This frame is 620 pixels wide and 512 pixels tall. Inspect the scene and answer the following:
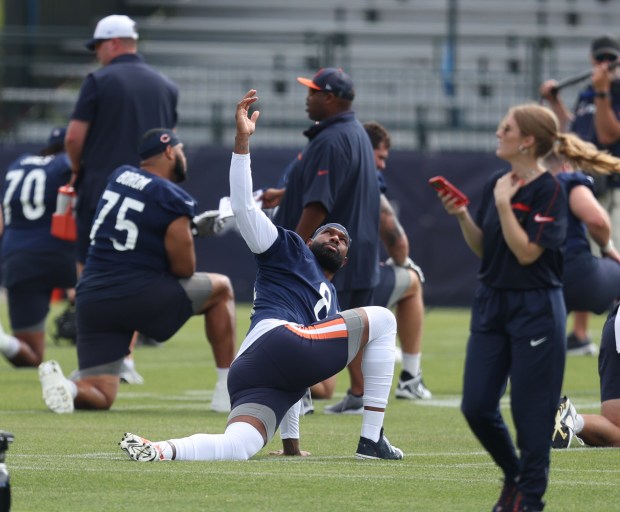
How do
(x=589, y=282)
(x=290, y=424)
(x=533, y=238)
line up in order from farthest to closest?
(x=589, y=282), (x=290, y=424), (x=533, y=238)

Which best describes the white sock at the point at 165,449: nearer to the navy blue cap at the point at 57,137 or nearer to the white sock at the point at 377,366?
the white sock at the point at 377,366

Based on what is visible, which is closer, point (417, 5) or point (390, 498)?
point (390, 498)

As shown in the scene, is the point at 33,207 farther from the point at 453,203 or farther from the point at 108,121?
the point at 453,203

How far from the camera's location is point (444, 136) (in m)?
22.0

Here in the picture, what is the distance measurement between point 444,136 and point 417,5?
18.7ft

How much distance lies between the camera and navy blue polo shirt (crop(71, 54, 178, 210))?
11164 millimetres

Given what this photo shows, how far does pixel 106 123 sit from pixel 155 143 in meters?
1.71

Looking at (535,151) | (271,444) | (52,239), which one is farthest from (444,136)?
(535,151)

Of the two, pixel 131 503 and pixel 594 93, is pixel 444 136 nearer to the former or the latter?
pixel 594 93

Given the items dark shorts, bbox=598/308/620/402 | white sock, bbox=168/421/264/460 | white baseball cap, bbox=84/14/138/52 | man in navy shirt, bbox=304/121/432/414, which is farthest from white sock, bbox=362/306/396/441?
white baseball cap, bbox=84/14/138/52

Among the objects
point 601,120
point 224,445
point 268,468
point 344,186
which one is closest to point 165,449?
point 224,445

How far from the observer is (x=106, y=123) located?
11188mm

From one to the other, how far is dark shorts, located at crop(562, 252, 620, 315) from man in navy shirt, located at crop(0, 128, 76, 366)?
4384mm

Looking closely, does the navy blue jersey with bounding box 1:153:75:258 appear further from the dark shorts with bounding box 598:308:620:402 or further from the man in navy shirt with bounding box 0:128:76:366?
the dark shorts with bounding box 598:308:620:402
